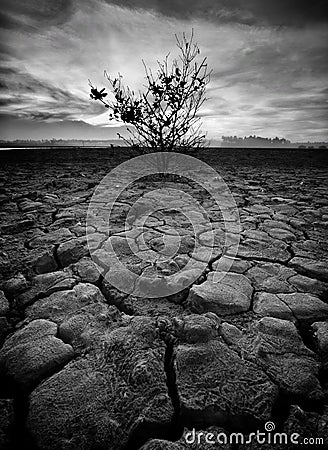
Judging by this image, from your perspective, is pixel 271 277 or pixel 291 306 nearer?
pixel 291 306

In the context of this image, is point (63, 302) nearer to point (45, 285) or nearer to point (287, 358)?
point (45, 285)

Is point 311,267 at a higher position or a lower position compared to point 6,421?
higher

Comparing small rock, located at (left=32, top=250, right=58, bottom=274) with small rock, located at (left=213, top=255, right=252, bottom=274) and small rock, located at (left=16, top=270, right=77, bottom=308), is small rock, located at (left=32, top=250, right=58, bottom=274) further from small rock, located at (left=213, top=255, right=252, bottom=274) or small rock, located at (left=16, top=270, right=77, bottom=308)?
small rock, located at (left=213, top=255, right=252, bottom=274)

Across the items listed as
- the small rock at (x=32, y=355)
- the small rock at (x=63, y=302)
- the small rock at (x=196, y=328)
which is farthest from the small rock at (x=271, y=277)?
the small rock at (x=32, y=355)

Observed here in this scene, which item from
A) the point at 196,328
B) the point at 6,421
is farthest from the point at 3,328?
the point at 196,328

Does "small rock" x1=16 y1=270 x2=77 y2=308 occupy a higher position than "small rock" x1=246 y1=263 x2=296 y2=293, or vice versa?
"small rock" x1=246 y1=263 x2=296 y2=293

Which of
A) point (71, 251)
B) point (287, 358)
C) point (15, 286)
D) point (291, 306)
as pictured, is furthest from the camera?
point (71, 251)

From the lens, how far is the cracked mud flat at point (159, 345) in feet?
2.31

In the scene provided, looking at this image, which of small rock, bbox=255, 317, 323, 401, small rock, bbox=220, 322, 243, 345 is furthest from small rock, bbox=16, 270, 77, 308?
small rock, bbox=255, 317, 323, 401

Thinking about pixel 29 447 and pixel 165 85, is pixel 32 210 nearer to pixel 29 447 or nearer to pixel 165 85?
pixel 29 447

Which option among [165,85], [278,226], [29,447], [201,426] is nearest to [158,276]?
[201,426]

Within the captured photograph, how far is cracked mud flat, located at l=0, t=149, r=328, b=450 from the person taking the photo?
703 millimetres

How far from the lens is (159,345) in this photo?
934 mm

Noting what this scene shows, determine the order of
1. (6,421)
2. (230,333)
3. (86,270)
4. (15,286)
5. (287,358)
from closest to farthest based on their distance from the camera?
(6,421)
(287,358)
(230,333)
(15,286)
(86,270)
